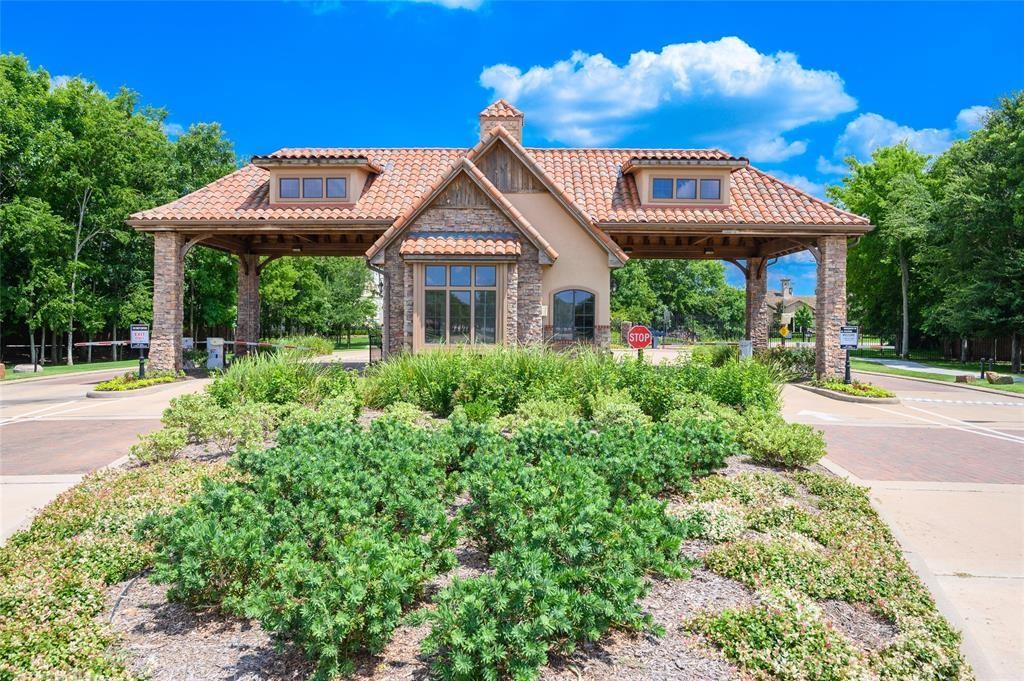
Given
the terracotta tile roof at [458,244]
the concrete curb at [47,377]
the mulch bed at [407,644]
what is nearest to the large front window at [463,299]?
the terracotta tile roof at [458,244]

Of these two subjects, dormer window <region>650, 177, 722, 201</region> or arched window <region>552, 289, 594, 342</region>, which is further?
dormer window <region>650, 177, 722, 201</region>

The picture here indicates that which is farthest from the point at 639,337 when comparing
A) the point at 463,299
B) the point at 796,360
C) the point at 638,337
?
the point at 796,360

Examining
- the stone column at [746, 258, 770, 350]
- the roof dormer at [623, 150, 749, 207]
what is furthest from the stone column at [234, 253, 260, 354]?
the stone column at [746, 258, 770, 350]

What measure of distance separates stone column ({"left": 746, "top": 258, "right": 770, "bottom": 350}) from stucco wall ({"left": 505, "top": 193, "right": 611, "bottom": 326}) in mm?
8699

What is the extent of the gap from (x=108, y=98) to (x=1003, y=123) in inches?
1788

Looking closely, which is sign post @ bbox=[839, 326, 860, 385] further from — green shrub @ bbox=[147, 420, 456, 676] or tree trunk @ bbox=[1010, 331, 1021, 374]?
green shrub @ bbox=[147, 420, 456, 676]

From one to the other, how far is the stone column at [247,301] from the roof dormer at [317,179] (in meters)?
4.56

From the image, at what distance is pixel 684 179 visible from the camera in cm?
2136

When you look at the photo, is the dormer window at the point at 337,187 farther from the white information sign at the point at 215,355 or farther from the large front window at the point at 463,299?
the white information sign at the point at 215,355

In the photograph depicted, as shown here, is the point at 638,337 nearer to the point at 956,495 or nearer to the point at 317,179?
the point at 956,495

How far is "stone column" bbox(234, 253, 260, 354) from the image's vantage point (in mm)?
→ 24297

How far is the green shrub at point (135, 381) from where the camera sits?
17281mm

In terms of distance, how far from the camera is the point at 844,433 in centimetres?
1193

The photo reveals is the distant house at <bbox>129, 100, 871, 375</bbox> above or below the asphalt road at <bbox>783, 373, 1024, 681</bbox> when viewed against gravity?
above
